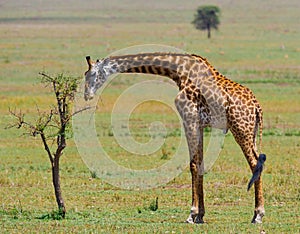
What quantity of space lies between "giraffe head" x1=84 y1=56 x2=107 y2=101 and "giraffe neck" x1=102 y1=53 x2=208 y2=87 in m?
0.07

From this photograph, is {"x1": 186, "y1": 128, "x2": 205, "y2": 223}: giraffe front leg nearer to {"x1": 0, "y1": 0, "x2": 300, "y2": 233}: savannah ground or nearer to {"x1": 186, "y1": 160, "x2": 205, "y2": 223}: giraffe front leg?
{"x1": 186, "y1": 160, "x2": 205, "y2": 223}: giraffe front leg

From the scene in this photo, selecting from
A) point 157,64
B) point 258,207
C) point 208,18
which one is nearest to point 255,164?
point 258,207

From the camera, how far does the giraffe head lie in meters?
13.6

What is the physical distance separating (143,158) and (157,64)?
26.0 ft

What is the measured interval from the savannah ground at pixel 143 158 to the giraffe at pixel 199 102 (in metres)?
0.80

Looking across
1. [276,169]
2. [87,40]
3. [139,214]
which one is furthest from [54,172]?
[87,40]

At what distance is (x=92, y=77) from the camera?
13625 millimetres

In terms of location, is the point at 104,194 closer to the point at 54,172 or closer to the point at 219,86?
the point at 54,172

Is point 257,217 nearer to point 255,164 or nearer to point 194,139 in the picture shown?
point 255,164

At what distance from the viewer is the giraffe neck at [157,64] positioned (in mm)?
13633

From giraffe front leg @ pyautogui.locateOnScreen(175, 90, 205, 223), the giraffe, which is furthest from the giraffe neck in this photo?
giraffe front leg @ pyautogui.locateOnScreen(175, 90, 205, 223)

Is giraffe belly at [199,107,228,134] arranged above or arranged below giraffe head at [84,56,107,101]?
below

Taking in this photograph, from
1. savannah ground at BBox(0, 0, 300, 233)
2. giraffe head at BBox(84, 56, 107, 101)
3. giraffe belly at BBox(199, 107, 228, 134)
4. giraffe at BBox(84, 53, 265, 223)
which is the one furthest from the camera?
giraffe head at BBox(84, 56, 107, 101)

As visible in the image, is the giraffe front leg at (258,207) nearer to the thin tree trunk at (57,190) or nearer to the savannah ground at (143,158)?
the savannah ground at (143,158)
